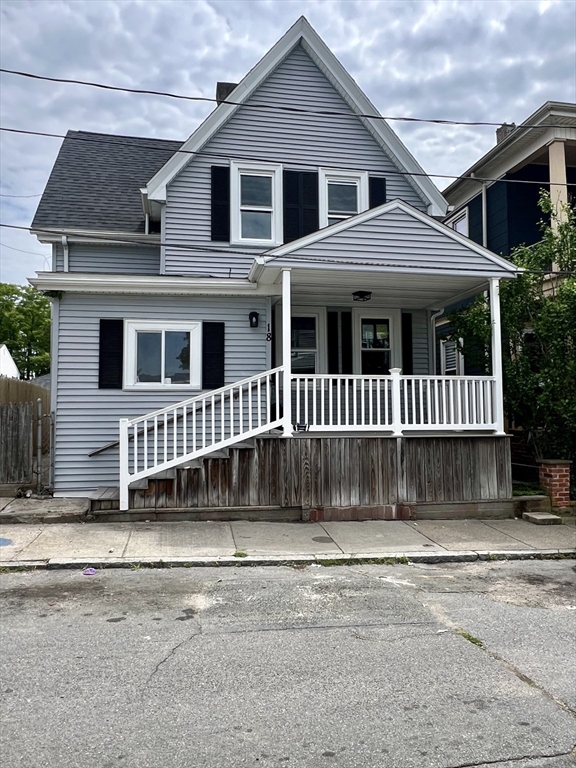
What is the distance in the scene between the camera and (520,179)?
1467cm

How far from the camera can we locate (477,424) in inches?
381

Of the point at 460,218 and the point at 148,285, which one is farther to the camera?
the point at 460,218

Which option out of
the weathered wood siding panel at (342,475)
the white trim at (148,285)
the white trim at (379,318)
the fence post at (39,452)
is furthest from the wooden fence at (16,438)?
the white trim at (379,318)

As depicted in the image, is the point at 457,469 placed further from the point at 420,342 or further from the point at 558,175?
the point at 558,175

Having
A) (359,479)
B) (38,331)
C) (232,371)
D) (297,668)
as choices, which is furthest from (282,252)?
(38,331)

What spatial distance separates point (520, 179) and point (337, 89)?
565 cm

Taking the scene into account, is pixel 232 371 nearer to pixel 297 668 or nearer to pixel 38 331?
pixel 297 668

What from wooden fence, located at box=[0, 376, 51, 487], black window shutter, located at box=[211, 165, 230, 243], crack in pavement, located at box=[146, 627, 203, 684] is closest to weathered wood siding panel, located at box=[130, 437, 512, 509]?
wooden fence, located at box=[0, 376, 51, 487]

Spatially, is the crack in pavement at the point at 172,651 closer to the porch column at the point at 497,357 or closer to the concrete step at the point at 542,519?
the concrete step at the point at 542,519

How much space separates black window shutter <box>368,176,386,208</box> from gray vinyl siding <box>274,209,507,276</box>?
279 cm

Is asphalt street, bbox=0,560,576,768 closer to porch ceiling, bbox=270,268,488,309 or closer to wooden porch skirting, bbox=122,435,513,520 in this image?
wooden porch skirting, bbox=122,435,513,520

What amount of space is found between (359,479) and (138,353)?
4.66m

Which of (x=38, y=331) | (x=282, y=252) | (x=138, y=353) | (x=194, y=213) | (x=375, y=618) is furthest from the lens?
(x=38, y=331)

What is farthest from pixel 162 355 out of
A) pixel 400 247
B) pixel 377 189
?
pixel 377 189
